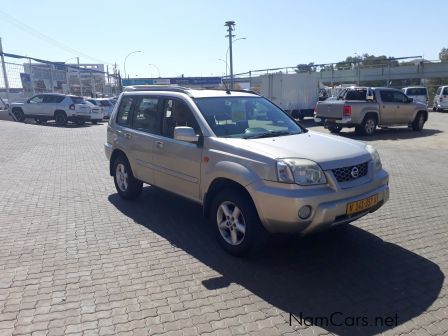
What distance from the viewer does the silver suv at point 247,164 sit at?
11.9 ft

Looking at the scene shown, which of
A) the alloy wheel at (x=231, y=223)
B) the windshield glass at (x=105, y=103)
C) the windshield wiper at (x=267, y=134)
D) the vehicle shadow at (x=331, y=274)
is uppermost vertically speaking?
the windshield glass at (x=105, y=103)

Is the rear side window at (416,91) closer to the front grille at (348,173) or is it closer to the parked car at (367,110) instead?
the parked car at (367,110)

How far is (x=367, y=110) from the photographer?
14.7 meters

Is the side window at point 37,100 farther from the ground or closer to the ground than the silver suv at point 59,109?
farther from the ground

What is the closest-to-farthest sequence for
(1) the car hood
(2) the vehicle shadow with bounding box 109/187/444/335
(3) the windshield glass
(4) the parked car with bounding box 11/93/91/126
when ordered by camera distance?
(2) the vehicle shadow with bounding box 109/187/444/335 < (1) the car hood < (4) the parked car with bounding box 11/93/91/126 < (3) the windshield glass

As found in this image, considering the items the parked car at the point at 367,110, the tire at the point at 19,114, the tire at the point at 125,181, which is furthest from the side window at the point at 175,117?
the tire at the point at 19,114

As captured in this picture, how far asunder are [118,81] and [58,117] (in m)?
34.8

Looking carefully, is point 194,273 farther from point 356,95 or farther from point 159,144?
point 356,95

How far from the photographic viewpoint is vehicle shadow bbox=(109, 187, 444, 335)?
3182 millimetres

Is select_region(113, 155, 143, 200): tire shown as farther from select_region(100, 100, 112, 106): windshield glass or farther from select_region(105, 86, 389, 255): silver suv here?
select_region(100, 100, 112, 106): windshield glass

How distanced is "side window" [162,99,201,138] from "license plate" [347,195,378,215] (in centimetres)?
195

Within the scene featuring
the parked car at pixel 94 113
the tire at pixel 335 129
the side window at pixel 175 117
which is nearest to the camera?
the side window at pixel 175 117

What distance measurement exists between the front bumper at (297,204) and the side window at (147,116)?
2.16 m

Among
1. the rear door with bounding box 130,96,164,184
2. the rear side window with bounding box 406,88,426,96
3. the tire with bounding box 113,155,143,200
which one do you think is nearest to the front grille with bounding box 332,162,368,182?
the rear door with bounding box 130,96,164,184
